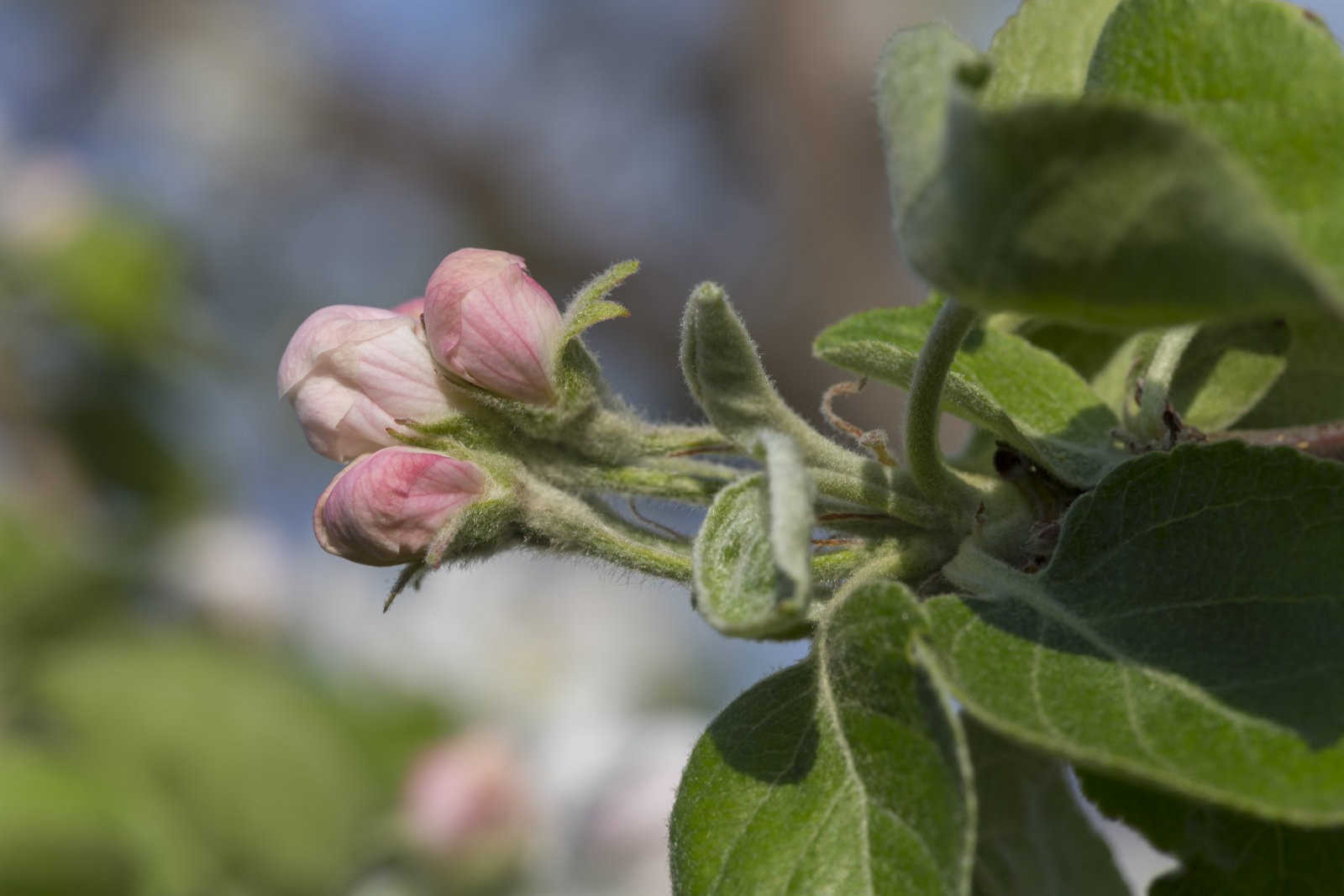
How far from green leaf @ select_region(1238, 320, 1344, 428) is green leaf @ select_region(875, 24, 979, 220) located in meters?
0.44

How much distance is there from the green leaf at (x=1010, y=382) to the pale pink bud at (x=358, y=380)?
0.22 metres

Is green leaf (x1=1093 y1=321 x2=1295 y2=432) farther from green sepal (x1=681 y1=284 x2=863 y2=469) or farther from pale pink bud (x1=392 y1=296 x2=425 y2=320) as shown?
pale pink bud (x1=392 y1=296 x2=425 y2=320)

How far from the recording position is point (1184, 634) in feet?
1.76

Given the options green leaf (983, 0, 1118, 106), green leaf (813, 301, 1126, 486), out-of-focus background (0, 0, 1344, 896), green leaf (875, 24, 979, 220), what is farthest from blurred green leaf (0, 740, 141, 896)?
green leaf (875, 24, 979, 220)

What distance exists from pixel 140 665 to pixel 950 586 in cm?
154

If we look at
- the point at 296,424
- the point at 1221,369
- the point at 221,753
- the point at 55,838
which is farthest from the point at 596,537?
the point at 296,424

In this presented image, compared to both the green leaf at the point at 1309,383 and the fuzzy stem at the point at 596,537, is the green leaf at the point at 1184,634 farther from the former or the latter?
the green leaf at the point at 1309,383

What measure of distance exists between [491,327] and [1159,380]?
0.33 meters

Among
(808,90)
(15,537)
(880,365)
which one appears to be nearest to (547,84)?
(808,90)

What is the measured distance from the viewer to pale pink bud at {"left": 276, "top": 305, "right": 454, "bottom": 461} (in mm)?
641

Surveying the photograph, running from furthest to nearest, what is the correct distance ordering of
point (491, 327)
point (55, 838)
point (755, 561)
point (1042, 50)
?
point (55, 838) → point (1042, 50) → point (491, 327) → point (755, 561)

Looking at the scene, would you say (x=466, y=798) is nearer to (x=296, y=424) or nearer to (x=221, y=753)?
(x=221, y=753)

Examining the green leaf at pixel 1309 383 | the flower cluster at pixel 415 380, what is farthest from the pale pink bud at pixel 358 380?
the green leaf at pixel 1309 383

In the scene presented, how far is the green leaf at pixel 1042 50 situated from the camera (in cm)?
83
